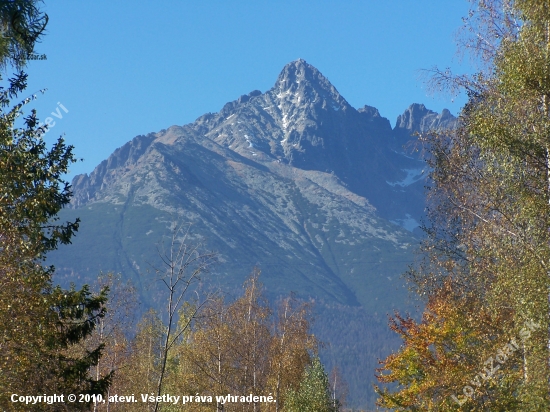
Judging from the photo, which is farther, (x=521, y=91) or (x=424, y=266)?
(x=424, y=266)

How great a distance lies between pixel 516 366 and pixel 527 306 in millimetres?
6355

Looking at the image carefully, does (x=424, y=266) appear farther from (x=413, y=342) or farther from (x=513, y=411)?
(x=513, y=411)

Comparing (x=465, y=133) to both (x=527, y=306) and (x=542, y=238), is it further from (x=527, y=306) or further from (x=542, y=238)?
(x=527, y=306)

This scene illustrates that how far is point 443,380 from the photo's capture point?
22.9 metres

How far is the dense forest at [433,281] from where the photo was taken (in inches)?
519

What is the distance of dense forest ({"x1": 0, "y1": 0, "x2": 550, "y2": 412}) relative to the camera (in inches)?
519

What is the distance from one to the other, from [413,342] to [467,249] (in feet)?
20.2

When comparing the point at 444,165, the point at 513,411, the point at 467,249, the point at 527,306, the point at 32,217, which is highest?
the point at 444,165

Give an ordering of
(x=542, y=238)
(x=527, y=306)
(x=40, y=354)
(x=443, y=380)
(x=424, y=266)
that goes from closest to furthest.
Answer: (x=40, y=354), (x=527, y=306), (x=542, y=238), (x=443, y=380), (x=424, y=266)

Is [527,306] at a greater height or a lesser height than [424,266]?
lesser

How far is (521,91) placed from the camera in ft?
53.7

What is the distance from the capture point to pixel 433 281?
27.5 meters

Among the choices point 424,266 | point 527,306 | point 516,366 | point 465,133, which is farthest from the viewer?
point 424,266

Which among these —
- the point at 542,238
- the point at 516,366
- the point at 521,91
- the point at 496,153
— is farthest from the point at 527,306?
the point at 516,366
